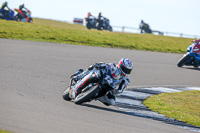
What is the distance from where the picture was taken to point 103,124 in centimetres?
658

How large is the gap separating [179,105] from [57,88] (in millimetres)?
3142

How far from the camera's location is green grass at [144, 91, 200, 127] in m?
8.99

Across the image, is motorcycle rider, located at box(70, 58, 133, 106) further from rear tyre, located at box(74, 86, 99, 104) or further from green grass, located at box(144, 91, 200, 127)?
green grass, located at box(144, 91, 200, 127)

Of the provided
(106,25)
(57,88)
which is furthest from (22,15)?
(57,88)

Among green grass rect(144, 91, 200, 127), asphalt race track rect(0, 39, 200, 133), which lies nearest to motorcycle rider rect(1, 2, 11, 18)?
asphalt race track rect(0, 39, 200, 133)

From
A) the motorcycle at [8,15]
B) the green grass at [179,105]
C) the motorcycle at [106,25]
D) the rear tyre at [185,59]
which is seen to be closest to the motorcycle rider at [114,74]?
the green grass at [179,105]

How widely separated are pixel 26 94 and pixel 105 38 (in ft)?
67.4

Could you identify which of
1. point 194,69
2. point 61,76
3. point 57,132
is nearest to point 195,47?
point 194,69

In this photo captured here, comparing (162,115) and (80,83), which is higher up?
(80,83)

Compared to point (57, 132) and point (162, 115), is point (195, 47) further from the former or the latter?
point (57, 132)

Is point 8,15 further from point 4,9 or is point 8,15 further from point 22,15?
point 22,15

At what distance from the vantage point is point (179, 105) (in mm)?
10445

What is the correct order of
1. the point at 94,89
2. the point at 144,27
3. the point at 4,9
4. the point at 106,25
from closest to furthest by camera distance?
the point at 94,89 → the point at 4,9 → the point at 106,25 → the point at 144,27

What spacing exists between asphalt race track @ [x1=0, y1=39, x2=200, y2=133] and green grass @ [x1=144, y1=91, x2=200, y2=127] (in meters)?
1.13
